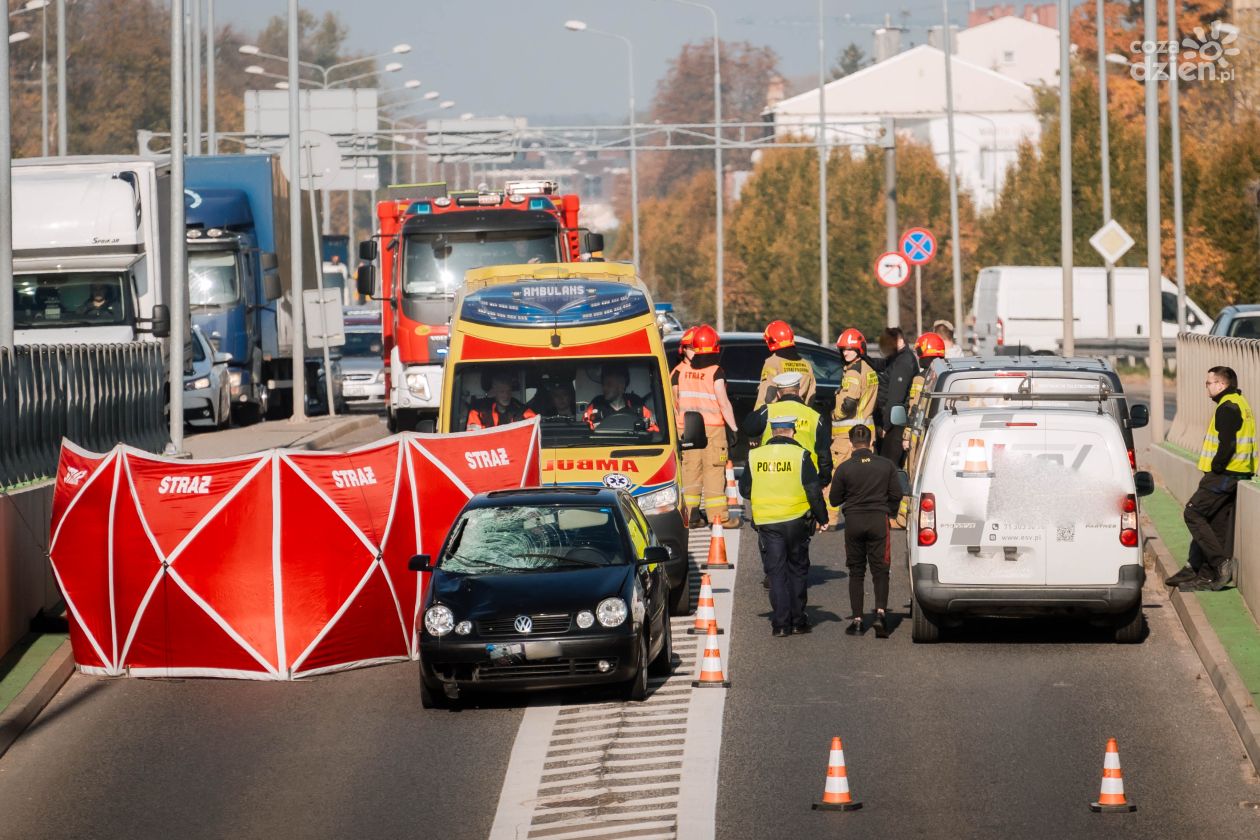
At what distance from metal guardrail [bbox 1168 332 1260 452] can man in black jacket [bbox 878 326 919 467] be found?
3035mm

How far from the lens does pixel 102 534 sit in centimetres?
1466

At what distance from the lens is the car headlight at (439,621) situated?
42.0 ft

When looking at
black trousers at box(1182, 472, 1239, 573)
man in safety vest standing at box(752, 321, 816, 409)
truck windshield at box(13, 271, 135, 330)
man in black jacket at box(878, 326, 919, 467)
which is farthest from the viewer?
truck windshield at box(13, 271, 135, 330)

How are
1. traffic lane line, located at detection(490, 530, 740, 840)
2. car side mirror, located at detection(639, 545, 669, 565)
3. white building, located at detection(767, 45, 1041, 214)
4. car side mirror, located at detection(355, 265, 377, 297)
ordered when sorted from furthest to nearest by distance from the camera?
white building, located at detection(767, 45, 1041, 214), car side mirror, located at detection(355, 265, 377, 297), car side mirror, located at detection(639, 545, 669, 565), traffic lane line, located at detection(490, 530, 740, 840)

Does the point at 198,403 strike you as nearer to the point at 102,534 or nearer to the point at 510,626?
the point at 102,534

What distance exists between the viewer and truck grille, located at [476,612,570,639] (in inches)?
501

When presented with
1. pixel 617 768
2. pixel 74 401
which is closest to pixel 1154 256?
pixel 74 401

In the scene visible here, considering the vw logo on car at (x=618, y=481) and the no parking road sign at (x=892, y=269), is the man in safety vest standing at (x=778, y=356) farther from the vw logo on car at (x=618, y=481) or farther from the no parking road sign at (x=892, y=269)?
the no parking road sign at (x=892, y=269)

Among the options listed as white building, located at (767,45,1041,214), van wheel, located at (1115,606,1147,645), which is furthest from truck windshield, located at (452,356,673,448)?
white building, located at (767,45,1041,214)

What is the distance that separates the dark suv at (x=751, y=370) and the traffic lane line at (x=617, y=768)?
11.1 metres

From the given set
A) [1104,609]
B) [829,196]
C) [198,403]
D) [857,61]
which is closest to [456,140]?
[829,196]

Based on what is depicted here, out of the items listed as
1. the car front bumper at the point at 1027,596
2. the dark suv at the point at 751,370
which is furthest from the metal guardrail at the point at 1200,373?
the car front bumper at the point at 1027,596

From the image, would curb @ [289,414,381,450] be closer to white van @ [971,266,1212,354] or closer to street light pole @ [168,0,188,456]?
street light pole @ [168,0,188,456]

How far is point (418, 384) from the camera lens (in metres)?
29.1
